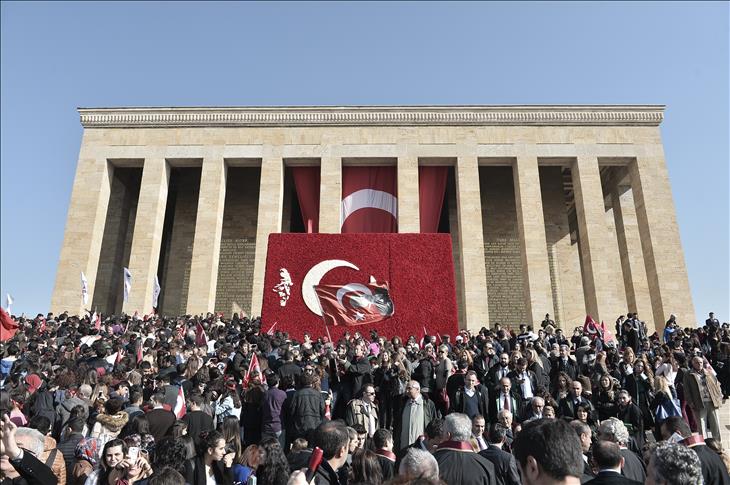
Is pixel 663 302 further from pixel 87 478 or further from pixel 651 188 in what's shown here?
pixel 87 478

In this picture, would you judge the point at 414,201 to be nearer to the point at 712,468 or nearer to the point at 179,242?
the point at 179,242

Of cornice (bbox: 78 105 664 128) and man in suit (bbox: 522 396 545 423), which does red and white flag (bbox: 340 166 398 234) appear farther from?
man in suit (bbox: 522 396 545 423)

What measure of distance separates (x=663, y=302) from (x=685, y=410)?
15.7 m

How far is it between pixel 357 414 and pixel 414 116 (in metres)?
21.1

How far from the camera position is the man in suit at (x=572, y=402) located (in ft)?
26.0

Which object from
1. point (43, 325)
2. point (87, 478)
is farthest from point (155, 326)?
point (87, 478)

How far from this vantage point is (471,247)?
25094 mm

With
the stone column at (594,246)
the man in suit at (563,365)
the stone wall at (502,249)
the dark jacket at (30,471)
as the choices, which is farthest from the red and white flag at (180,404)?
the stone wall at (502,249)

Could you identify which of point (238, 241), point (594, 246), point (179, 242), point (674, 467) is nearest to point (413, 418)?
point (674, 467)

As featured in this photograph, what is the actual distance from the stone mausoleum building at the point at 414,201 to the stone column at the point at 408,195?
5 centimetres

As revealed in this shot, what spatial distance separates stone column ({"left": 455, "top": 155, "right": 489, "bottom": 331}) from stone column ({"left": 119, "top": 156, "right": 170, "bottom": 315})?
1358 centimetres

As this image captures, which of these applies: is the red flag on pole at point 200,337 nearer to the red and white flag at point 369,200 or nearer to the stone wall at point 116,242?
the red and white flag at point 369,200

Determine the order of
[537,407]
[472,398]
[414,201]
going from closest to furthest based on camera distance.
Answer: [537,407] → [472,398] → [414,201]

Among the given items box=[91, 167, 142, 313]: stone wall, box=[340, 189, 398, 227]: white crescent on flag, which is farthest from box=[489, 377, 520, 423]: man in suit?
box=[91, 167, 142, 313]: stone wall
